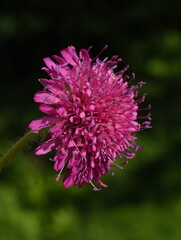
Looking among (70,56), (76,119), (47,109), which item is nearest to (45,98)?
(47,109)

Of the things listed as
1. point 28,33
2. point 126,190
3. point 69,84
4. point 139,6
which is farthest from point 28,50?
point 69,84

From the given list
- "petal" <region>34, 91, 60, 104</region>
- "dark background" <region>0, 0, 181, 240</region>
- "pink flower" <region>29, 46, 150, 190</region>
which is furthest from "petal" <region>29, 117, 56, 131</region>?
"dark background" <region>0, 0, 181, 240</region>

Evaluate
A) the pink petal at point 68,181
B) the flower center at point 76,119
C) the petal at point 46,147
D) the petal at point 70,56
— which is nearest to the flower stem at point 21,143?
the petal at point 46,147

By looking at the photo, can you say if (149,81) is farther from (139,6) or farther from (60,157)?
(60,157)

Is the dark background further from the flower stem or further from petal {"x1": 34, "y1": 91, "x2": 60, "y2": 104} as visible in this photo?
petal {"x1": 34, "y1": 91, "x2": 60, "y2": 104}

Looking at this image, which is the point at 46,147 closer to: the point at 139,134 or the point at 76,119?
the point at 76,119

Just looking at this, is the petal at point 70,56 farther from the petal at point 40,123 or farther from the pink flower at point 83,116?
the petal at point 40,123

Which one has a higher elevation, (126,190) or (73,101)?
(73,101)
